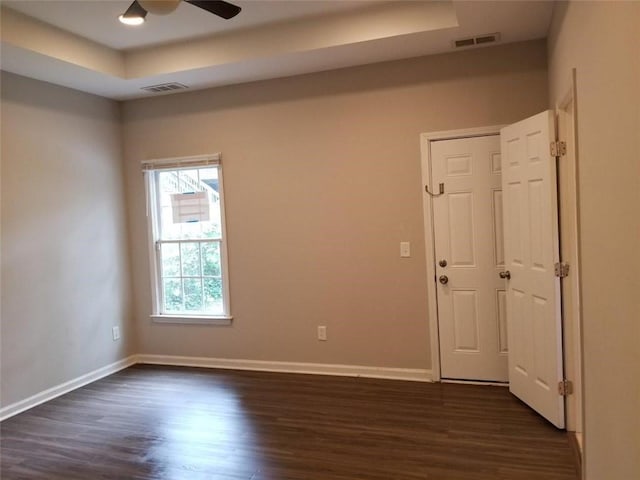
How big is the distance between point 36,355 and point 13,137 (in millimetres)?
1758

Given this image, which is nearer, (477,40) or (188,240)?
(477,40)

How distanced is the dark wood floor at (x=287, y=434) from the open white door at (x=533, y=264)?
25 cm

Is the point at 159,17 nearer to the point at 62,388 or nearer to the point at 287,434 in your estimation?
the point at 287,434

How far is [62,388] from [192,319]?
124cm

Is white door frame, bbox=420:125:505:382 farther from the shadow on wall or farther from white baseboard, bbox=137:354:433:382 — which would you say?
the shadow on wall

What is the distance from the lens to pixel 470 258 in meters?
3.88

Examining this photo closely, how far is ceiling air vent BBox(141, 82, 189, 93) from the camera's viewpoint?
14.4 ft

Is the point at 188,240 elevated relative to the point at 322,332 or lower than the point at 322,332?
elevated

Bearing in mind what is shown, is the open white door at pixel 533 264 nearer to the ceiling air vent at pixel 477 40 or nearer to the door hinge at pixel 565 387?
the door hinge at pixel 565 387

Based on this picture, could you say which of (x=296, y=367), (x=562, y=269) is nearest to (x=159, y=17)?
(x=296, y=367)

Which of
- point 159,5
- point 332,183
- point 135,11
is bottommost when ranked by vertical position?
point 332,183

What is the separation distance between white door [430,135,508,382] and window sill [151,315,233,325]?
2.03m

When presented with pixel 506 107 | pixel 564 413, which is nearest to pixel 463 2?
pixel 506 107

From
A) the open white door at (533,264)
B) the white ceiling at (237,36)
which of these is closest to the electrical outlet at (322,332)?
the open white door at (533,264)
